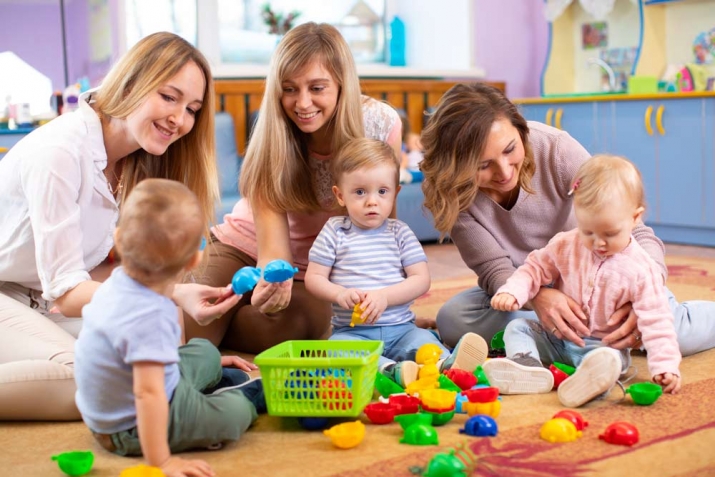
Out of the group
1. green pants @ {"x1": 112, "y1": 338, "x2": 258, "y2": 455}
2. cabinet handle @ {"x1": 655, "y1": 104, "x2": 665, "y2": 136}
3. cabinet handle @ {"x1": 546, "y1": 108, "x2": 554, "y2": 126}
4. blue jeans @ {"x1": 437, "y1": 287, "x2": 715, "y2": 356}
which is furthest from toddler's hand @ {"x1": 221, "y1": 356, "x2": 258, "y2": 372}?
cabinet handle @ {"x1": 546, "y1": 108, "x2": 554, "y2": 126}

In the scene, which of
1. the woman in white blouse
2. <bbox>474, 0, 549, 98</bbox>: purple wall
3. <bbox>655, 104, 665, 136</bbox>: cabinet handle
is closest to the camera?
the woman in white blouse

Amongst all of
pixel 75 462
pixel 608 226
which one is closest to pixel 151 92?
pixel 75 462

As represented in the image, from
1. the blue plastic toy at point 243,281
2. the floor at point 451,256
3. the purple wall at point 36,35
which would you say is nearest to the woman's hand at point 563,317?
the blue plastic toy at point 243,281

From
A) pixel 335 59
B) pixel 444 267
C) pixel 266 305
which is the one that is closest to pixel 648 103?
pixel 444 267

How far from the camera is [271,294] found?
6.63 ft

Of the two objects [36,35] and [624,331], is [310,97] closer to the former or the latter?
[624,331]

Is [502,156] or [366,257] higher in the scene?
[502,156]

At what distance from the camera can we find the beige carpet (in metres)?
1.42

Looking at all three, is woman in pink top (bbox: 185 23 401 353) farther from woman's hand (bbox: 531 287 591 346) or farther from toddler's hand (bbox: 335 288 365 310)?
woman's hand (bbox: 531 287 591 346)

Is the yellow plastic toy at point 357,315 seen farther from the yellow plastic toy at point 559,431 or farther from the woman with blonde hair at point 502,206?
the yellow plastic toy at point 559,431

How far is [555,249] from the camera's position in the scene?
200cm

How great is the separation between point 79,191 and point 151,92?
27 cm

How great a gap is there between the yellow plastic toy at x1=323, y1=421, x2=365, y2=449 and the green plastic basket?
0.07 meters

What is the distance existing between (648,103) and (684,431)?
10.0 feet
